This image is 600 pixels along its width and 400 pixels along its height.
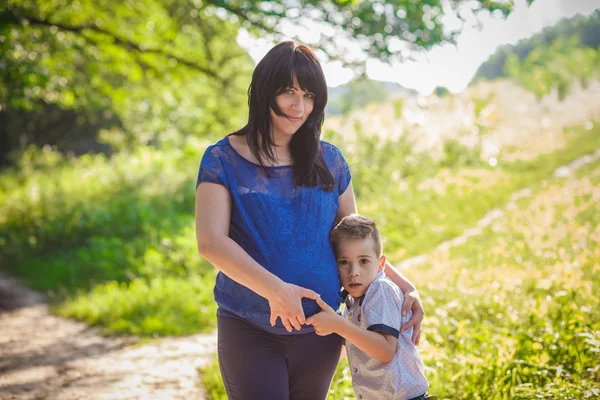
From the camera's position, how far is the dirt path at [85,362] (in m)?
4.48

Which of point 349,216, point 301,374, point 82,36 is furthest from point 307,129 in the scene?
point 82,36

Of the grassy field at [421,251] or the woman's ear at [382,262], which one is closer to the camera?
the woman's ear at [382,262]

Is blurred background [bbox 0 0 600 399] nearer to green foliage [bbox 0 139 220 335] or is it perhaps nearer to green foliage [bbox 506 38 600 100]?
green foliage [bbox 0 139 220 335]

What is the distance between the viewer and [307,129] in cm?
237

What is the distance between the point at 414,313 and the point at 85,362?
4040 mm

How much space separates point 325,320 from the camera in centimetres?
205

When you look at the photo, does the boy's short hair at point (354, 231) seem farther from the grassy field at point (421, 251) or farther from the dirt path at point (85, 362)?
the dirt path at point (85, 362)

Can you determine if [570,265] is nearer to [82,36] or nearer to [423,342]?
[423,342]

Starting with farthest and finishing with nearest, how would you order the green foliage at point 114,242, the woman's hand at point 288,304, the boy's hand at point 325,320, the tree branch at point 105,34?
the tree branch at point 105,34 → the green foliage at point 114,242 → the boy's hand at point 325,320 → the woman's hand at point 288,304

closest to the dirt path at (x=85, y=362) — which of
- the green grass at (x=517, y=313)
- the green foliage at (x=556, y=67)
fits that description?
the green grass at (x=517, y=313)

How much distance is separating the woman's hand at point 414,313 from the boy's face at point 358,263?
0.18m

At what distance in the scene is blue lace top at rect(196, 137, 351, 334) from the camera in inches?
84.5

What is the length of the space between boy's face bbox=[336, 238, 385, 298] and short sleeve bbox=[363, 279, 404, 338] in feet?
0.18

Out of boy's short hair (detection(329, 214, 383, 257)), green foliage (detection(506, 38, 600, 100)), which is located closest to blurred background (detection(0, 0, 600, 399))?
boy's short hair (detection(329, 214, 383, 257))
